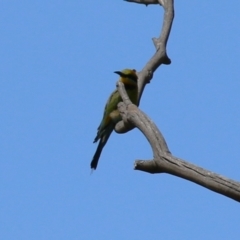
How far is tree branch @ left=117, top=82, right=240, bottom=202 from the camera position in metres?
3.26

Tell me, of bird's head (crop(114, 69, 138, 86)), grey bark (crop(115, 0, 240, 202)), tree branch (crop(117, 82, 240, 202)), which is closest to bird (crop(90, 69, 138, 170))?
bird's head (crop(114, 69, 138, 86))

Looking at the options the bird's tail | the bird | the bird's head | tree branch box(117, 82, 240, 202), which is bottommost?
tree branch box(117, 82, 240, 202)

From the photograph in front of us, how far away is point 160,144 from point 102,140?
2.25 m

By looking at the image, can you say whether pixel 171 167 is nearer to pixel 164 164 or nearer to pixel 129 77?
pixel 164 164

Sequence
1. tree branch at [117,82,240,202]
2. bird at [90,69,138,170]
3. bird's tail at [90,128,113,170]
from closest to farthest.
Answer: tree branch at [117,82,240,202], bird at [90,69,138,170], bird's tail at [90,128,113,170]

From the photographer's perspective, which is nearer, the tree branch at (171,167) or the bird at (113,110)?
the tree branch at (171,167)

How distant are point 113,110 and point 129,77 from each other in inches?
10.7

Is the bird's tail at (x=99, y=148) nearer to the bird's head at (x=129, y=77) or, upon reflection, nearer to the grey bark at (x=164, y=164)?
the bird's head at (x=129, y=77)

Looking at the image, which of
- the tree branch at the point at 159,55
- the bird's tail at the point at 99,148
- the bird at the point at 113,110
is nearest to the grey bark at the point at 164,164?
the tree branch at the point at 159,55

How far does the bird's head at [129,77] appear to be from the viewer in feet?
18.2

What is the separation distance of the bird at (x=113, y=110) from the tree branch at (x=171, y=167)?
55.7 inches

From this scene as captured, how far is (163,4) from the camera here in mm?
5566

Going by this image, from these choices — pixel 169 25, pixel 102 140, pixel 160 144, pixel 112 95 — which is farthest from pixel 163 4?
pixel 160 144

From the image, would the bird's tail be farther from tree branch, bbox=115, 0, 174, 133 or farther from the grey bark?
the grey bark
